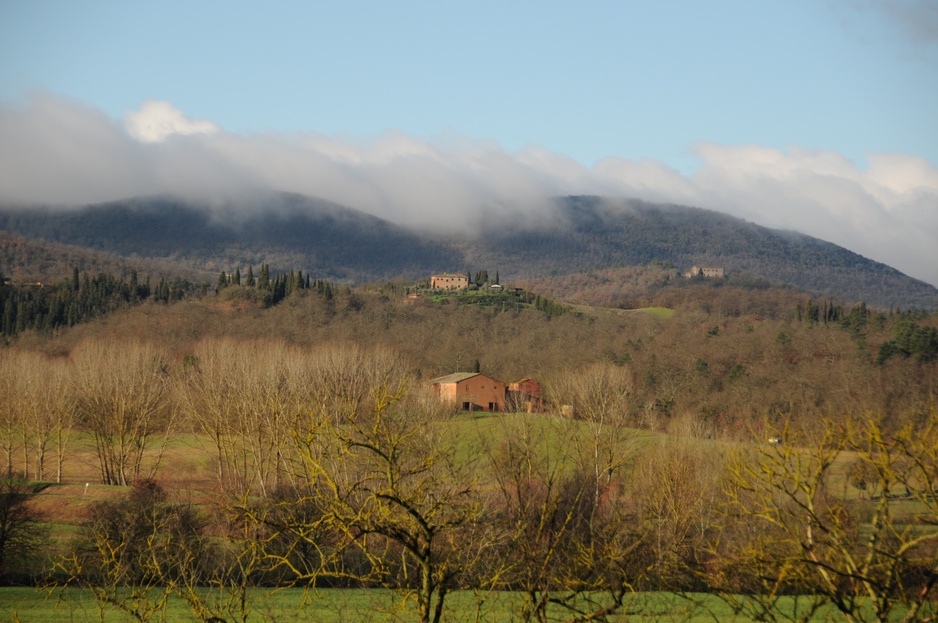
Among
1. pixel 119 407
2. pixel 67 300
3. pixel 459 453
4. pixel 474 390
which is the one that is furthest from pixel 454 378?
pixel 67 300

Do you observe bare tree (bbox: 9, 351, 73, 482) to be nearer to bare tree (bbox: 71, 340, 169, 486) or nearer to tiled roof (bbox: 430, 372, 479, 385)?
bare tree (bbox: 71, 340, 169, 486)

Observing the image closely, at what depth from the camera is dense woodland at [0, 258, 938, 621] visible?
10.2 meters

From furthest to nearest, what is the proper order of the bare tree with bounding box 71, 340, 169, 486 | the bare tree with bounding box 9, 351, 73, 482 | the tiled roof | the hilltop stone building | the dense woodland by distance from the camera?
1. the tiled roof
2. the hilltop stone building
3. the bare tree with bounding box 9, 351, 73, 482
4. the bare tree with bounding box 71, 340, 169, 486
5. the dense woodland

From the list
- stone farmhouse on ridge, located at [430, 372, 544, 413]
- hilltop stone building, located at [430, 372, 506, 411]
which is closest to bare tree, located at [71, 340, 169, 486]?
hilltop stone building, located at [430, 372, 506, 411]

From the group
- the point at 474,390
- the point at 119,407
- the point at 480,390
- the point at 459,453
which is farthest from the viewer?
the point at 480,390

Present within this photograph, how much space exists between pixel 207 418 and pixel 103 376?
380 inches

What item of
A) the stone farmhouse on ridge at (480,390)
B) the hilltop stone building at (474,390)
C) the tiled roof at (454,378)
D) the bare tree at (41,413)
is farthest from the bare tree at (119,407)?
the tiled roof at (454,378)

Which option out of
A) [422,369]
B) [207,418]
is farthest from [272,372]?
[422,369]

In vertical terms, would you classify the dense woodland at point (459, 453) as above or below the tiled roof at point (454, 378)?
above

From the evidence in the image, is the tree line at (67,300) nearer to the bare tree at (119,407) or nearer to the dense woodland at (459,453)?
the dense woodland at (459,453)

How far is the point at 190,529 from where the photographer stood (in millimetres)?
37188

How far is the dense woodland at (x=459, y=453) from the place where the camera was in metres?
10.2

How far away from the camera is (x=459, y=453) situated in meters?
58.4

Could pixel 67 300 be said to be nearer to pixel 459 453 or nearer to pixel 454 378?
pixel 454 378
